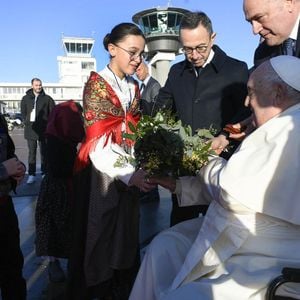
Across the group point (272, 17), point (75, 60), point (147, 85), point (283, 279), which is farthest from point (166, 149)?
point (75, 60)

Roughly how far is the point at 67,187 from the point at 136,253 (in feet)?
3.30

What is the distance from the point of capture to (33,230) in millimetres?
4965

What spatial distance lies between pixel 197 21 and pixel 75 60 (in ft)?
333

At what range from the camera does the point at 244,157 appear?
1.72 meters

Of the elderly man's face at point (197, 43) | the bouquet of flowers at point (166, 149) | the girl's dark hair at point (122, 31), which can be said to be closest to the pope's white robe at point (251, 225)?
the bouquet of flowers at point (166, 149)

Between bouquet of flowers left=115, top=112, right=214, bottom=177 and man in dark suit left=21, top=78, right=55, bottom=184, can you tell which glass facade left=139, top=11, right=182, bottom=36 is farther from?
bouquet of flowers left=115, top=112, right=214, bottom=177

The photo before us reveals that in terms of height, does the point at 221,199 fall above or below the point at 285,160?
below

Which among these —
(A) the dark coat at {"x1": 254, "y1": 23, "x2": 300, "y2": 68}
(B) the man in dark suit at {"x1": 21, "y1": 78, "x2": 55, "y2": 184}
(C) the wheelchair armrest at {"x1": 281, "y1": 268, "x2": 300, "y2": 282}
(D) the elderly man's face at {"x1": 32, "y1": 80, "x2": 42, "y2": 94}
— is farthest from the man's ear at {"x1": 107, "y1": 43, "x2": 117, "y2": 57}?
(D) the elderly man's face at {"x1": 32, "y1": 80, "x2": 42, "y2": 94}

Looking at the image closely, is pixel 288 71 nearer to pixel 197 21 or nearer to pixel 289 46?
pixel 289 46

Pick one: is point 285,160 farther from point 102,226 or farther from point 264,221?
point 102,226

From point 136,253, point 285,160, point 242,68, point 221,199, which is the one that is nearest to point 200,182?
point 221,199

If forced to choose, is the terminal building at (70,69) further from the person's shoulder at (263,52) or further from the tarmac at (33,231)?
the person's shoulder at (263,52)

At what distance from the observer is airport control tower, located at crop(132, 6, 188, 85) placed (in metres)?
16.8

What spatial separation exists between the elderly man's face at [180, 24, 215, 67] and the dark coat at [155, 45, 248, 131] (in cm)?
16
